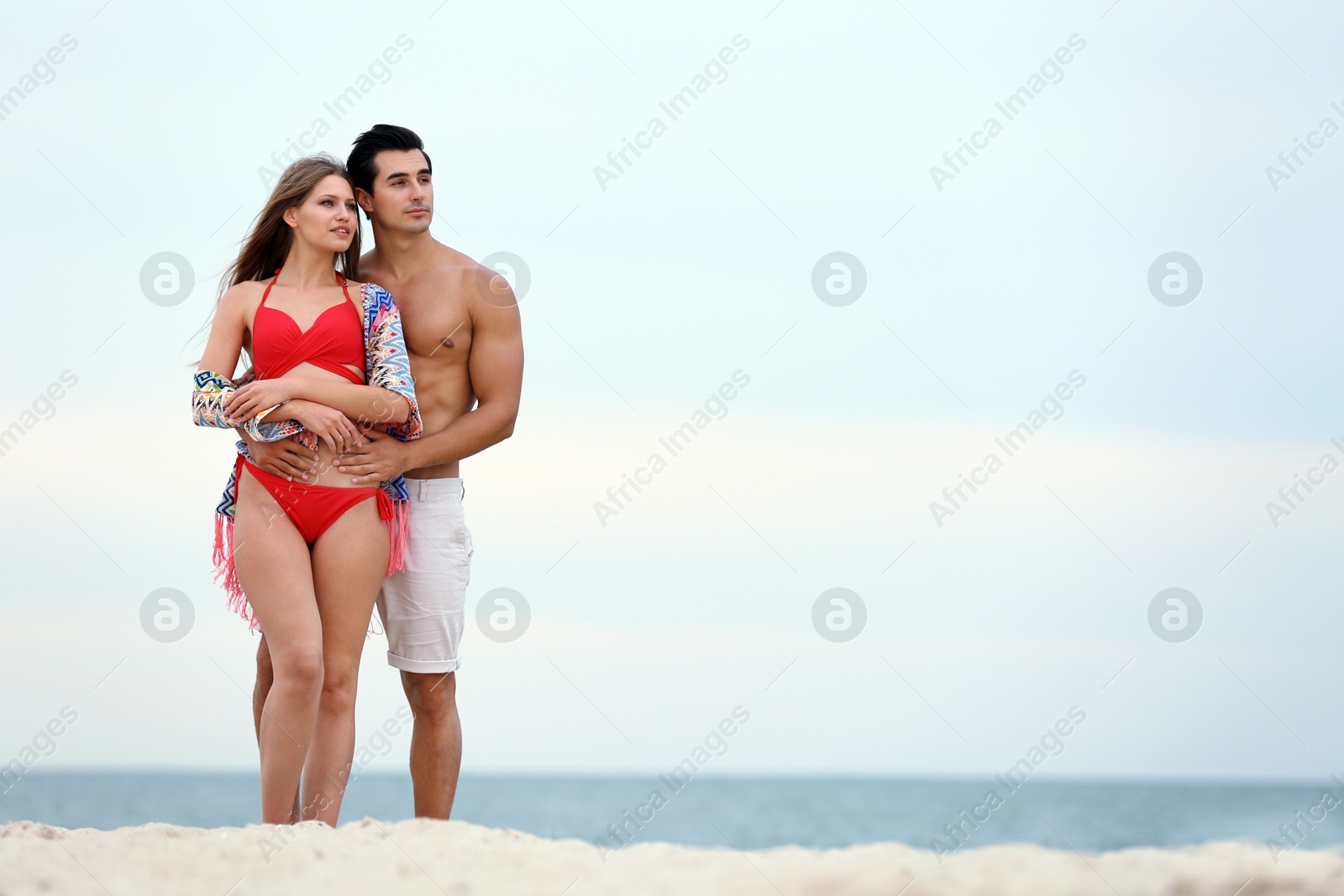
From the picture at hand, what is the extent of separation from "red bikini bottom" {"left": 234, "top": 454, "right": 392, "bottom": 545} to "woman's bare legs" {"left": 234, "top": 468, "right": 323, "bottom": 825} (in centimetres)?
3

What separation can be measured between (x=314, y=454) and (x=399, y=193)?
3.94 feet

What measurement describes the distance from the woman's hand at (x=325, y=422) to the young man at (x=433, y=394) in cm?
49

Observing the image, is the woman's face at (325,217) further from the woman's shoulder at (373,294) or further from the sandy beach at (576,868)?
the sandy beach at (576,868)

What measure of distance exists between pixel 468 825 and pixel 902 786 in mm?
46352

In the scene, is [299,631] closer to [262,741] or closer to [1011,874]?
[262,741]

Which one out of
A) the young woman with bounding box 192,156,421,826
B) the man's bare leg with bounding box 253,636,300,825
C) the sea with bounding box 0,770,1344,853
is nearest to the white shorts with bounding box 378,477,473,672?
the young woman with bounding box 192,156,421,826

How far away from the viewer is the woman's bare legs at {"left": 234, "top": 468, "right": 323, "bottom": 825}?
3.83 metres

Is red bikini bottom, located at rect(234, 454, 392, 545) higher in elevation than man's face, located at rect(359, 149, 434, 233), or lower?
lower

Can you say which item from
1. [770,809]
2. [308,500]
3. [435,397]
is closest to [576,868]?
[308,500]

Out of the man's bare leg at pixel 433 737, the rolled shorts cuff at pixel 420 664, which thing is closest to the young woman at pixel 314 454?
the rolled shorts cuff at pixel 420 664

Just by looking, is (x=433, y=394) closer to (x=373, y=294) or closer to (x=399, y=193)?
(x=373, y=294)

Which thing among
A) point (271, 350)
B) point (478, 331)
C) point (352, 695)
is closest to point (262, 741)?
point (352, 695)

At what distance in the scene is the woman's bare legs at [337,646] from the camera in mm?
4016

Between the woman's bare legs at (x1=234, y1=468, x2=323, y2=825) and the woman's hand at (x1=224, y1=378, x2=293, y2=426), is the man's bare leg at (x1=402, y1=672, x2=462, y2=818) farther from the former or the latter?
the woman's hand at (x1=224, y1=378, x2=293, y2=426)
